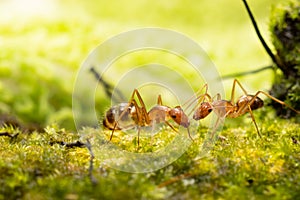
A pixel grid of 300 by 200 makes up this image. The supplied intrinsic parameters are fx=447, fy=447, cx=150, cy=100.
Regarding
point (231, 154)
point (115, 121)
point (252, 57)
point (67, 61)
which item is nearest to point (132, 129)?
point (115, 121)

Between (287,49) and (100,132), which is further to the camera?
(287,49)

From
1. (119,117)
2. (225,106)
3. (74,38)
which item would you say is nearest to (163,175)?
(119,117)

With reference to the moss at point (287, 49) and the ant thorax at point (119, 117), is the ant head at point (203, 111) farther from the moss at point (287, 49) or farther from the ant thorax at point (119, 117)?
the moss at point (287, 49)

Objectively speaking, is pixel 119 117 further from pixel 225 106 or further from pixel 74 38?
pixel 74 38

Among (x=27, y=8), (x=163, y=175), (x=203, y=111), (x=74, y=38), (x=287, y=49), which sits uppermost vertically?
(x=27, y=8)

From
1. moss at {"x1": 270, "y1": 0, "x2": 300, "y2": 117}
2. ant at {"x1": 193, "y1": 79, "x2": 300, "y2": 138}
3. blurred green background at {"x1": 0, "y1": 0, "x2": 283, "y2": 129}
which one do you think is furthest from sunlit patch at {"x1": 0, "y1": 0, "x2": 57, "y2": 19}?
ant at {"x1": 193, "y1": 79, "x2": 300, "y2": 138}

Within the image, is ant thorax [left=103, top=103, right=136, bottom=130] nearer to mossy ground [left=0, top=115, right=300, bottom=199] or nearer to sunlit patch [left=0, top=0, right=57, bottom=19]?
mossy ground [left=0, top=115, right=300, bottom=199]

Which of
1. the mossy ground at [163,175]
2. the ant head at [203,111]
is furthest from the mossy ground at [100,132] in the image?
the ant head at [203,111]

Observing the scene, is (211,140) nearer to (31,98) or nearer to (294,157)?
(294,157)
